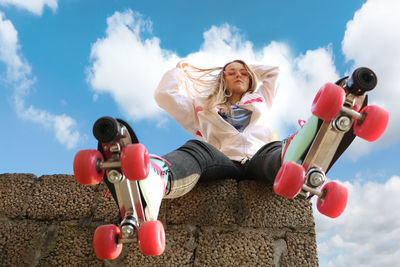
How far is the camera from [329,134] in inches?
43.1

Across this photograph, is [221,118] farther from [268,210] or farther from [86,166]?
[86,166]

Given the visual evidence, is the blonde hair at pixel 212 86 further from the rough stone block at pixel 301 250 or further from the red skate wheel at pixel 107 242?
the red skate wheel at pixel 107 242

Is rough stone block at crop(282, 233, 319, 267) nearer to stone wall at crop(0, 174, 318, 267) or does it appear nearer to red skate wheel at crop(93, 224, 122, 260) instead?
stone wall at crop(0, 174, 318, 267)

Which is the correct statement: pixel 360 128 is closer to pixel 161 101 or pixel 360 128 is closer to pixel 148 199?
pixel 148 199

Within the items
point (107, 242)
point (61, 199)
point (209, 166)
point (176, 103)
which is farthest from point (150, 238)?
point (176, 103)

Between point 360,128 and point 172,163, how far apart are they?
2.12 ft

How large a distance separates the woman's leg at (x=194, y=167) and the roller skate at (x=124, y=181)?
17cm

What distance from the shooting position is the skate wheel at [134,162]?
97cm

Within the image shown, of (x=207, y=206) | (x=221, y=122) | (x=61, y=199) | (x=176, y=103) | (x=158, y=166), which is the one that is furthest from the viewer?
(x=176, y=103)

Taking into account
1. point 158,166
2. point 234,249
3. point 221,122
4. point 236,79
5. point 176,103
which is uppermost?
point 236,79

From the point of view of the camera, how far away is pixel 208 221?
1.51 meters

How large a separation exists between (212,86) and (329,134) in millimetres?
1076

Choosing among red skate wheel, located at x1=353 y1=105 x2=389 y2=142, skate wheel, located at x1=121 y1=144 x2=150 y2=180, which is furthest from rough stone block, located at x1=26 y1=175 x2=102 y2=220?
red skate wheel, located at x1=353 y1=105 x2=389 y2=142

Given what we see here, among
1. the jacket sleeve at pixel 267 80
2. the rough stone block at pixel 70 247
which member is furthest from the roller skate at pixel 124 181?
the jacket sleeve at pixel 267 80
